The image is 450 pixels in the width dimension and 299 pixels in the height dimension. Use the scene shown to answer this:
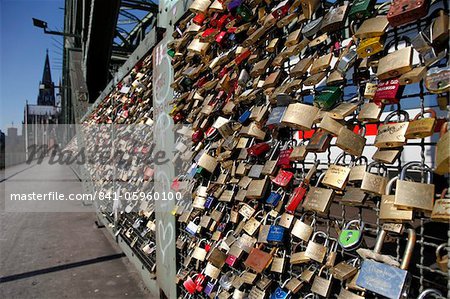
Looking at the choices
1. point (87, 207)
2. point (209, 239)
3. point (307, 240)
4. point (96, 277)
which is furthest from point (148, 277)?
point (87, 207)

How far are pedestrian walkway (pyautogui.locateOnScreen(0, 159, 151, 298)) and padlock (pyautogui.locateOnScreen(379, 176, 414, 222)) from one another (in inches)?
102

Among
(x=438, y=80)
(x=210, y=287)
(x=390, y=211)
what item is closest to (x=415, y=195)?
(x=390, y=211)

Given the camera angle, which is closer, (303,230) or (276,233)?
(303,230)

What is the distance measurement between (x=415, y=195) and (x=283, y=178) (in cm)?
58

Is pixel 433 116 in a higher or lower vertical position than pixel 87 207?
higher

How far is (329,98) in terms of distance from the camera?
1.21m

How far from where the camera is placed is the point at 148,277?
10.4ft

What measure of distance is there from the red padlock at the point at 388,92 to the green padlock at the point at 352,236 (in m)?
0.40

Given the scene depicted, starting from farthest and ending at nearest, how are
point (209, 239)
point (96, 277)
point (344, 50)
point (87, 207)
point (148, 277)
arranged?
point (87, 207)
point (96, 277)
point (148, 277)
point (209, 239)
point (344, 50)

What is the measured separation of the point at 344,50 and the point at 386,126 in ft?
1.09

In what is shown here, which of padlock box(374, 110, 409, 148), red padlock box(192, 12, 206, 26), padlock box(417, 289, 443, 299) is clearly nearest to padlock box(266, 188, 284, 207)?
padlock box(374, 110, 409, 148)

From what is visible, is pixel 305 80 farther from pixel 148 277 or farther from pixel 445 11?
pixel 148 277

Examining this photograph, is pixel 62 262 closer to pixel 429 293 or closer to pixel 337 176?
pixel 337 176

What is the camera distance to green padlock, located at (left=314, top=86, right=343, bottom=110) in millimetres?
1215
